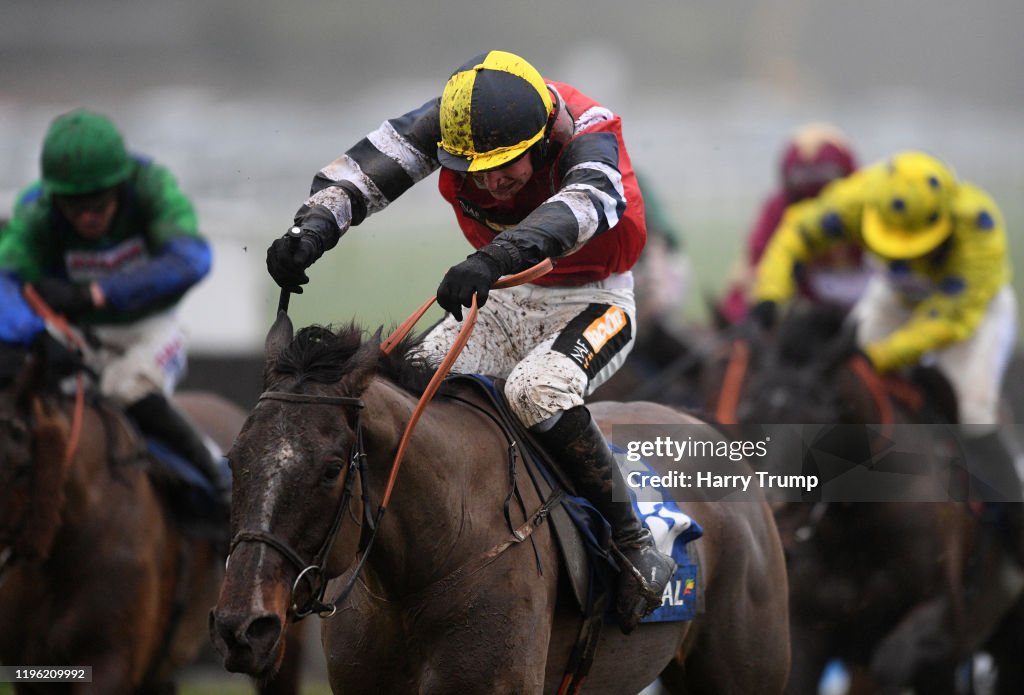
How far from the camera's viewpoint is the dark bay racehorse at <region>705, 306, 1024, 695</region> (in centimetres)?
702

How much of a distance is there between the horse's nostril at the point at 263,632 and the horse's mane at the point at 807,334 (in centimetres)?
464

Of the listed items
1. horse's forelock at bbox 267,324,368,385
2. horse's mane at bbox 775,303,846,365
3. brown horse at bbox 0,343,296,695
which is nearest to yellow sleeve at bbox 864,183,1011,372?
horse's mane at bbox 775,303,846,365

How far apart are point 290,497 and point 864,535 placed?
457cm

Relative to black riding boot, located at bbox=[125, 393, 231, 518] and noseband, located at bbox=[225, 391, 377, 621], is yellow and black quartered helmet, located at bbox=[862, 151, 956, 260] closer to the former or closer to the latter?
black riding boot, located at bbox=[125, 393, 231, 518]

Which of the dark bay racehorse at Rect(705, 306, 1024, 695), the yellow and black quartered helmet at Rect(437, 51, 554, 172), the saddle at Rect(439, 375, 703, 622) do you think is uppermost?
the yellow and black quartered helmet at Rect(437, 51, 554, 172)

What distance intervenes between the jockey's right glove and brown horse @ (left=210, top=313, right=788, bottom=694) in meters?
3.38

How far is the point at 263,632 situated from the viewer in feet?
10.4

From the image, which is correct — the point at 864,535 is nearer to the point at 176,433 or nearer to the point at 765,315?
the point at 765,315

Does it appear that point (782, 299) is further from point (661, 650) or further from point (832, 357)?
point (661, 650)

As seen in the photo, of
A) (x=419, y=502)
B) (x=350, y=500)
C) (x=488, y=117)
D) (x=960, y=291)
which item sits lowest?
(x=960, y=291)

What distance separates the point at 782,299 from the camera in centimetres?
827

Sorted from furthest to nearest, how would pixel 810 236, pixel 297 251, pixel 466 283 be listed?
1. pixel 810 236
2. pixel 297 251
3. pixel 466 283

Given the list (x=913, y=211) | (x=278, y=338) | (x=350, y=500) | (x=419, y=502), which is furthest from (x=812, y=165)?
(x=350, y=500)

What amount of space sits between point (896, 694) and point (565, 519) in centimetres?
329
